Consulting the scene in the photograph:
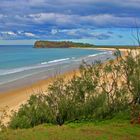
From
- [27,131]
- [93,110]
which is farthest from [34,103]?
[27,131]

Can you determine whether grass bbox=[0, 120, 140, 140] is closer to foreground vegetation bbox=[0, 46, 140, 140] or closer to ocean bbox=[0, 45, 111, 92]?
foreground vegetation bbox=[0, 46, 140, 140]

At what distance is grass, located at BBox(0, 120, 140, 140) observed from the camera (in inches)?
465

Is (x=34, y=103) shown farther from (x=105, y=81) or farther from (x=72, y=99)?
(x=105, y=81)

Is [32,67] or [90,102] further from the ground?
[90,102]

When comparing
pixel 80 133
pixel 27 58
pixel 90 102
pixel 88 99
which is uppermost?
pixel 27 58

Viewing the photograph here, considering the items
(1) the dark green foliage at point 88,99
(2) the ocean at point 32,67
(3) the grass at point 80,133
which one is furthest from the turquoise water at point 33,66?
(3) the grass at point 80,133

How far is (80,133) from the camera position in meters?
12.5

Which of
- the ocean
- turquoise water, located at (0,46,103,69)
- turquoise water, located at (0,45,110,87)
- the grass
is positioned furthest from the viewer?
turquoise water, located at (0,46,103,69)

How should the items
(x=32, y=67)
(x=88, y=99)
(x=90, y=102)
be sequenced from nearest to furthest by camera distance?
(x=90, y=102), (x=88, y=99), (x=32, y=67)

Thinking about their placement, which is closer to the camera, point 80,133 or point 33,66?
point 80,133

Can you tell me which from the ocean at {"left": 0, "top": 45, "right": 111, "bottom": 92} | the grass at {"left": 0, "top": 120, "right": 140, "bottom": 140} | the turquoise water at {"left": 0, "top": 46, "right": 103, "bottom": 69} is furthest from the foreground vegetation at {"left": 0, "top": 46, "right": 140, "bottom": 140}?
the turquoise water at {"left": 0, "top": 46, "right": 103, "bottom": 69}

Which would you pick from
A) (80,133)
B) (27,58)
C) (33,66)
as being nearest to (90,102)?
(80,133)

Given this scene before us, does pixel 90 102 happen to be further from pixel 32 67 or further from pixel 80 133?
pixel 32 67

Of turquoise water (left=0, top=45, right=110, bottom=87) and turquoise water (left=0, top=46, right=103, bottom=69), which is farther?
turquoise water (left=0, top=46, right=103, bottom=69)
